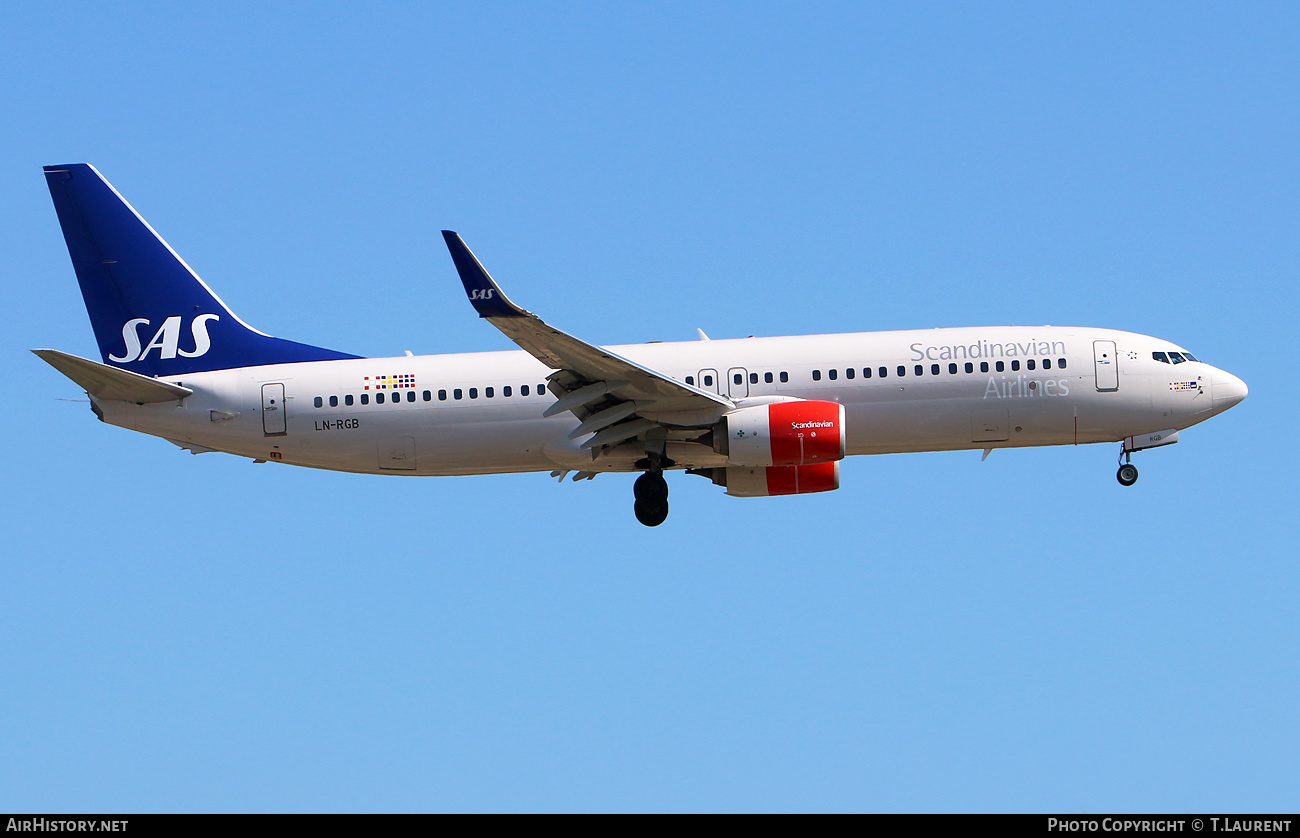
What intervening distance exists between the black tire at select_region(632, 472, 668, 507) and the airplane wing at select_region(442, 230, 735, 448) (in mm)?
1250

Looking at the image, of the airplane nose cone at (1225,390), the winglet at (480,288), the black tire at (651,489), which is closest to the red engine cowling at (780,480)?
the black tire at (651,489)

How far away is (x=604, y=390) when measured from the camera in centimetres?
3269

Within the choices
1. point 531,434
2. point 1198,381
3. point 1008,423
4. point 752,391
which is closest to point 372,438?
point 531,434

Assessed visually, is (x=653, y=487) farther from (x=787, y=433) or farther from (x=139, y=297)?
(x=139, y=297)

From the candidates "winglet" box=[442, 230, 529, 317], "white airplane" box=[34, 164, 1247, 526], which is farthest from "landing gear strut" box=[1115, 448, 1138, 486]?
"winglet" box=[442, 230, 529, 317]

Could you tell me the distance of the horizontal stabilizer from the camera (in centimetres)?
3322

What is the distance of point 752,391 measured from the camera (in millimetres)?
34531

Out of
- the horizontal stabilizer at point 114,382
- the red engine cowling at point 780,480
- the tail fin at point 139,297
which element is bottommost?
the red engine cowling at point 780,480

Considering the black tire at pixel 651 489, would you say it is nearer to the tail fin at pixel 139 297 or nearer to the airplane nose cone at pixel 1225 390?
the tail fin at pixel 139 297

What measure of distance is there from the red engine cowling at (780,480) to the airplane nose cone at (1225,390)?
9.54 metres

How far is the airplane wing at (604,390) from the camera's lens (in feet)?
101

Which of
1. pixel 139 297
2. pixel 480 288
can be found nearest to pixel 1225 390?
pixel 480 288
